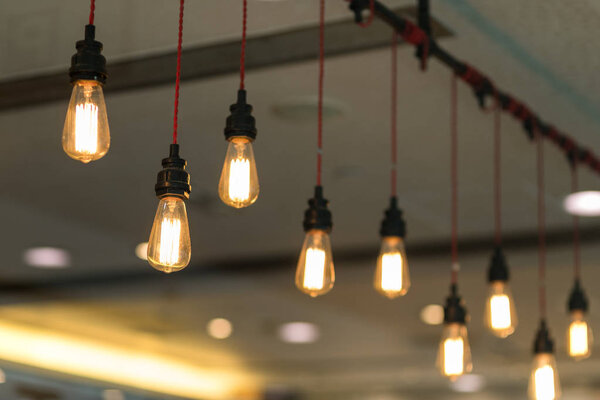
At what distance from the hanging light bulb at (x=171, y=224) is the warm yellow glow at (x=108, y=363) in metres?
5.09

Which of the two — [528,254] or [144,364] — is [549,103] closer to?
[528,254]

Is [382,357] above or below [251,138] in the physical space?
above

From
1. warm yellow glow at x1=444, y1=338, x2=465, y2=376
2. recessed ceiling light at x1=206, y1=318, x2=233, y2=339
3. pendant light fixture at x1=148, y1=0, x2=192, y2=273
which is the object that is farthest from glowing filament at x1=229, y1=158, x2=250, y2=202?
recessed ceiling light at x1=206, y1=318, x2=233, y2=339

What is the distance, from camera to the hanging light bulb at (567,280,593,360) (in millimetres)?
2670

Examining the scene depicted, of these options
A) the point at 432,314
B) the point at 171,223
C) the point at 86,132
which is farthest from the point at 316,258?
the point at 432,314

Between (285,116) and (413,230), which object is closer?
(285,116)

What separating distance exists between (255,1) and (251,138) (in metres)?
0.73

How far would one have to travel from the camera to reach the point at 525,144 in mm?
2945

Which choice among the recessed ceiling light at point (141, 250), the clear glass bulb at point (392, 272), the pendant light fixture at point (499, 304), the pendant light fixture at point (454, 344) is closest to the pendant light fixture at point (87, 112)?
the clear glass bulb at point (392, 272)

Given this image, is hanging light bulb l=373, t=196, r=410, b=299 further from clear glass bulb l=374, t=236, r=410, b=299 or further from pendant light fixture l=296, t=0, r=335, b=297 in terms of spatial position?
pendant light fixture l=296, t=0, r=335, b=297

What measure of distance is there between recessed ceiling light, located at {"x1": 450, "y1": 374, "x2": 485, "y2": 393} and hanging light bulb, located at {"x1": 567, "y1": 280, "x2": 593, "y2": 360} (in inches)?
184

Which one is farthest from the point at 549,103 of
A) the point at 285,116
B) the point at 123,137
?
the point at 123,137

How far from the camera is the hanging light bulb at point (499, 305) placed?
2.35 metres

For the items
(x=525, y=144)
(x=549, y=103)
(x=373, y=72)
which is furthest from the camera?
(x=525, y=144)
